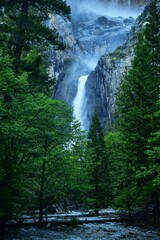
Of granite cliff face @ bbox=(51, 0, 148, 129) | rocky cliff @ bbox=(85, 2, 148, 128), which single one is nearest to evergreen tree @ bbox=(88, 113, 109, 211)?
granite cliff face @ bbox=(51, 0, 148, 129)

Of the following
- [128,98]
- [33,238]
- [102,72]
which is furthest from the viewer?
[102,72]

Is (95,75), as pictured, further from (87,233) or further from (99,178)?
(87,233)

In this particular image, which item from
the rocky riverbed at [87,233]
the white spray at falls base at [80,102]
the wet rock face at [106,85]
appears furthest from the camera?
the white spray at falls base at [80,102]

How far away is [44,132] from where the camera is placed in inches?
728

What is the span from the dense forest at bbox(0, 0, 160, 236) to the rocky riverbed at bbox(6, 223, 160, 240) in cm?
148

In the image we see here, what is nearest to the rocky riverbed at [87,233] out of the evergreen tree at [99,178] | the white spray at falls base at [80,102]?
the evergreen tree at [99,178]

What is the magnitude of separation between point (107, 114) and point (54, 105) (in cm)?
7194

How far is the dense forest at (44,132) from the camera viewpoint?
608 inches

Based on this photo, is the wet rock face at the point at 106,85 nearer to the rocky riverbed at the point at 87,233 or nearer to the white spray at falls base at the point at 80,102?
the white spray at falls base at the point at 80,102

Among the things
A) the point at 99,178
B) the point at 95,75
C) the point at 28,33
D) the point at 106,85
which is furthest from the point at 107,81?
the point at 28,33

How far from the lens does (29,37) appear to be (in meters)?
20.4

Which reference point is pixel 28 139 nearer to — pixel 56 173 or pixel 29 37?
pixel 56 173

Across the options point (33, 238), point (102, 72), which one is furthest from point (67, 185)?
point (102, 72)

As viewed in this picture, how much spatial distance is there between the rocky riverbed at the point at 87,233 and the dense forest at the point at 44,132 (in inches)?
58.1
